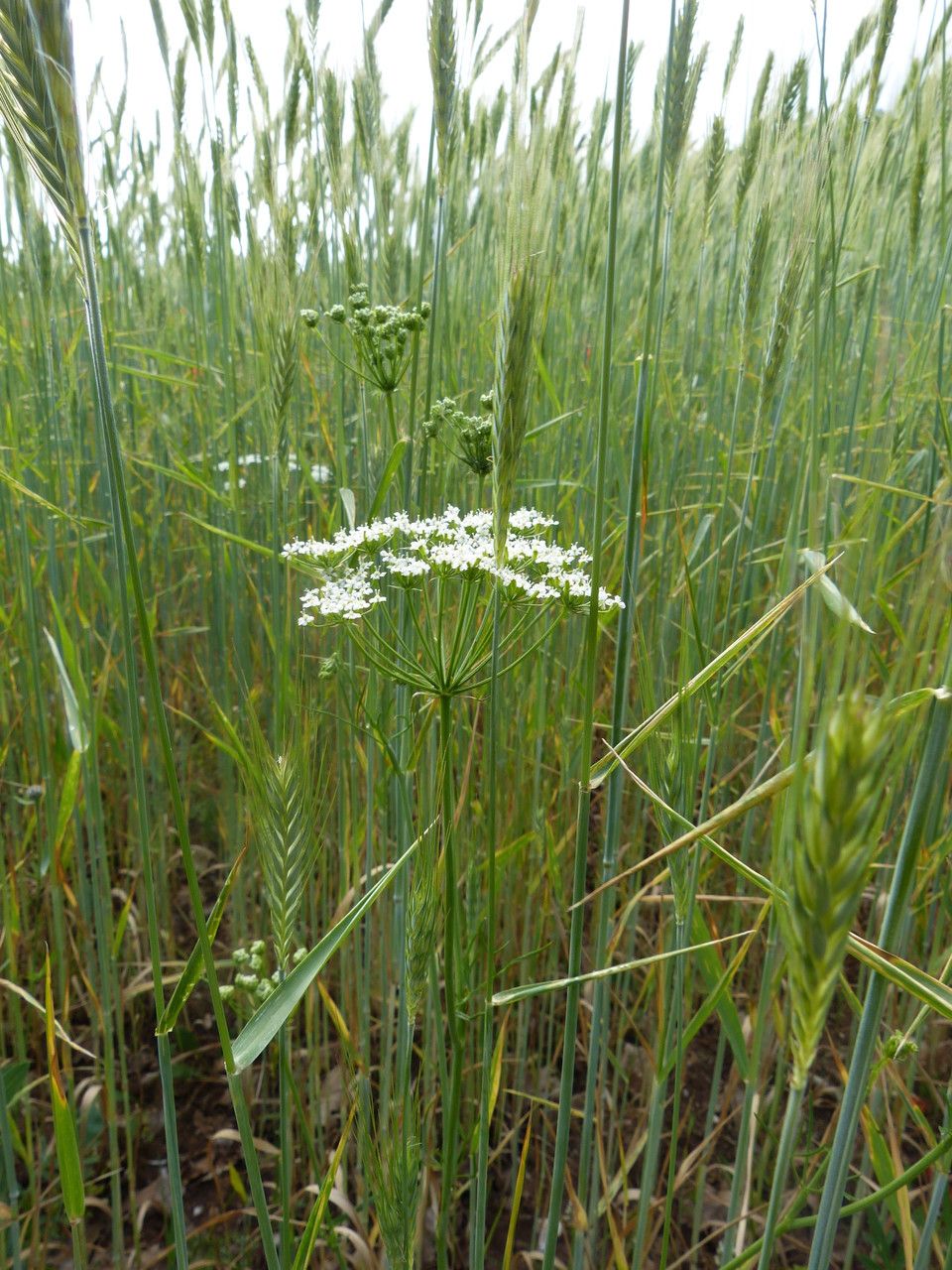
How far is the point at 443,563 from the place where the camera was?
2.69 feet

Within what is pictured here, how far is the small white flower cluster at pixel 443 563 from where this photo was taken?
31.3 inches

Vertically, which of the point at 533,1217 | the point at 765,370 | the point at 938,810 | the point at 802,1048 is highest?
the point at 765,370

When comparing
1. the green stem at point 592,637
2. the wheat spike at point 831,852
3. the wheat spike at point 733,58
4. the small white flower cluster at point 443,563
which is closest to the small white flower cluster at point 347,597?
the small white flower cluster at point 443,563

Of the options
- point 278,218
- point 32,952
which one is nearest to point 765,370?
point 278,218

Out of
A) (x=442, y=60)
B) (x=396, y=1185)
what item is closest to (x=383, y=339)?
(x=442, y=60)

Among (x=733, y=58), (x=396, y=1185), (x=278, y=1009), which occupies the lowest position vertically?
(x=396, y=1185)

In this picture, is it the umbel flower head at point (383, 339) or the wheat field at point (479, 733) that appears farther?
the umbel flower head at point (383, 339)

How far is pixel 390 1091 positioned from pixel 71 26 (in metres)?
1.22

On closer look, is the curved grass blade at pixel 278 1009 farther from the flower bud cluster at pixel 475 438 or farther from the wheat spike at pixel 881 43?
the wheat spike at pixel 881 43

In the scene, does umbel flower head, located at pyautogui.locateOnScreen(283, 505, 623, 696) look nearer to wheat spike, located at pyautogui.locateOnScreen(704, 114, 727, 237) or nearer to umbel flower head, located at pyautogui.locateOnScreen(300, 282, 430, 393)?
umbel flower head, located at pyautogui.locateOnScreen(300, 282, 430, 393)

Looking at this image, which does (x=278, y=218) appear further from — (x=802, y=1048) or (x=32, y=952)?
(x=32, y=952)

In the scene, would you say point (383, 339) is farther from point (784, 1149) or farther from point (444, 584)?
point (784, 1149)

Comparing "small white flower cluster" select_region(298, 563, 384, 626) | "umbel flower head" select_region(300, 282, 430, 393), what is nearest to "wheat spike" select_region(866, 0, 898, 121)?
"umbel flower head" select_region(300, 282, 430, 393)

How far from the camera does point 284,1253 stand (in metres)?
0.81
